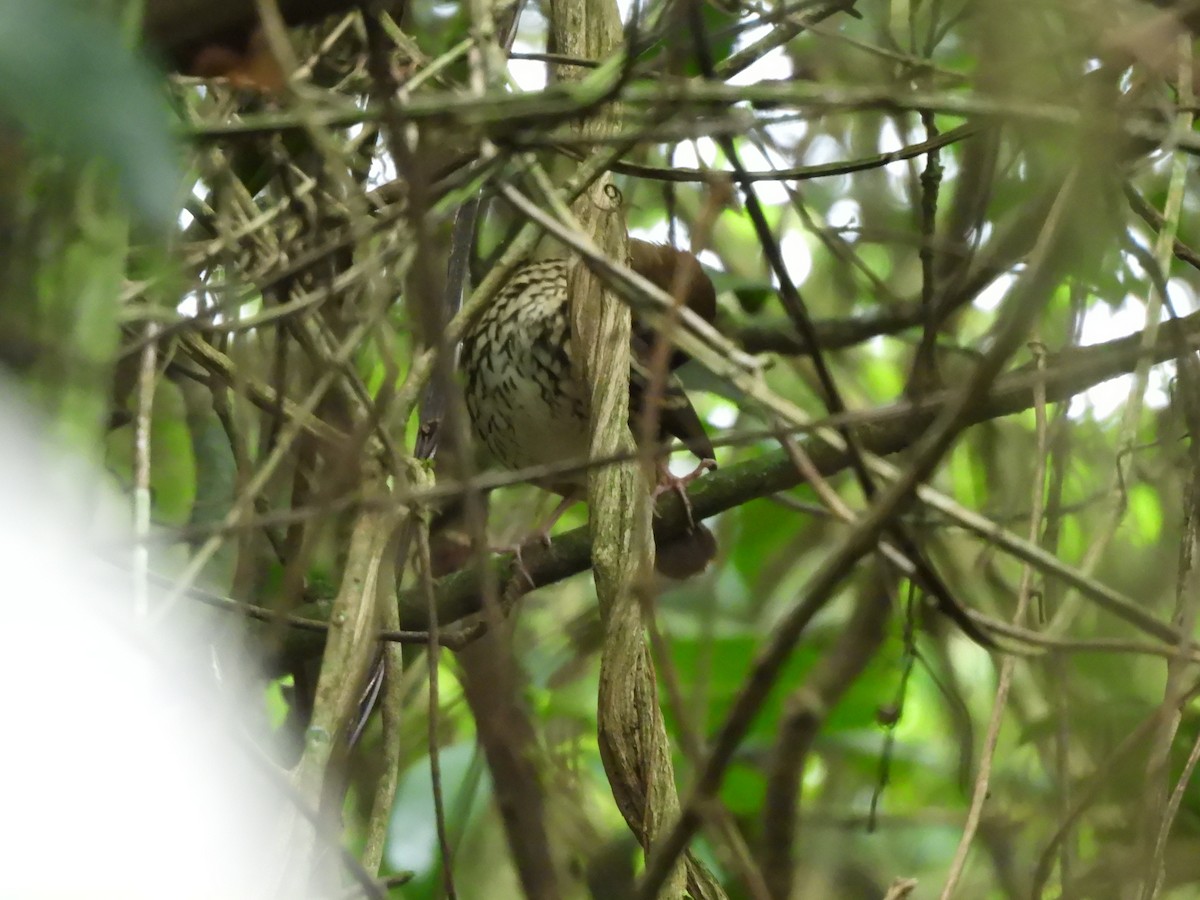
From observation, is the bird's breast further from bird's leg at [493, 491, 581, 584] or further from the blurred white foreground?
the blurred white foreground

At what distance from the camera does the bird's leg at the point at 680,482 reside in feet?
7.17

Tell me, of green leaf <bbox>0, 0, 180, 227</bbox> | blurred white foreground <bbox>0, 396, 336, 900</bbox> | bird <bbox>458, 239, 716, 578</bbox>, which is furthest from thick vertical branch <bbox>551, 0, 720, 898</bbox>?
bird <bbox>458, 239, 716, 578</bbox>

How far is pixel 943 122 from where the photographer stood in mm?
2527

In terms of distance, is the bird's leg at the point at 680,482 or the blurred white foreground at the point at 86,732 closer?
the blurred white foreground at the point at 86,732

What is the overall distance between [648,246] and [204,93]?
0.83 m

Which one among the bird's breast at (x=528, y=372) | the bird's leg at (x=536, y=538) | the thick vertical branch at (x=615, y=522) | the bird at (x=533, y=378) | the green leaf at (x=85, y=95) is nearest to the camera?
the green leaf at (x=85, y=95)

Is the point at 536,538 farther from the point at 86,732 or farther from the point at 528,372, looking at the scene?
the point at 86,732

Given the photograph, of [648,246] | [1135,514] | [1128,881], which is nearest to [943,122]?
[648,246]

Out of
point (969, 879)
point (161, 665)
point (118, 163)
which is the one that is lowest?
point (969, 879)

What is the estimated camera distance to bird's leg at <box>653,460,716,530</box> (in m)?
2.19

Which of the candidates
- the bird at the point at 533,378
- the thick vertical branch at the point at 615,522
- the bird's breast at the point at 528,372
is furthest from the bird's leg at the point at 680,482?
the thick vertical branch at the point at 615,522

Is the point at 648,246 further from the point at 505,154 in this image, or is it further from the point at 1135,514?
the point at 505,154

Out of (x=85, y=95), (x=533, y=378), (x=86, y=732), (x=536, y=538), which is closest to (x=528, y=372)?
(x=533, y=378)

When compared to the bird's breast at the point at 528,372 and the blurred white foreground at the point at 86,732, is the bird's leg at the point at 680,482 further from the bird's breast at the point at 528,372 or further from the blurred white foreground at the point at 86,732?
the blurred white foreground at the point at 86,732
